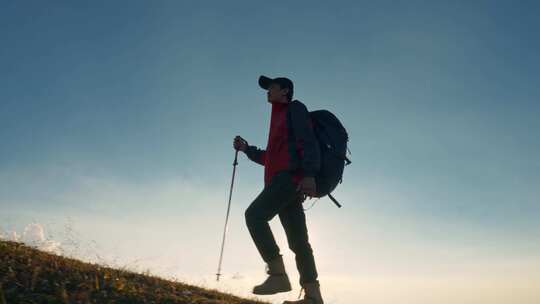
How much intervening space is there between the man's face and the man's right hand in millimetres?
882

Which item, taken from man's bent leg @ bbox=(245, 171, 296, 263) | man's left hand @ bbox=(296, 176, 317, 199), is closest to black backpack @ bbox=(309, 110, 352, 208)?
man's left hand @ bbox=(296, 176, 317, 199)

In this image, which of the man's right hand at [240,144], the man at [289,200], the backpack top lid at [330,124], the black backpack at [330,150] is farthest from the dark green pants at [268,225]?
the man's right hand at [240,144]

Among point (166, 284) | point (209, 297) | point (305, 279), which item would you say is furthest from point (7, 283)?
point (305, 279)

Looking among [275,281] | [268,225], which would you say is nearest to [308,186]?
[268,225]

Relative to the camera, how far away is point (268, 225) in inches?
222

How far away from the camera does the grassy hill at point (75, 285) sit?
475cm

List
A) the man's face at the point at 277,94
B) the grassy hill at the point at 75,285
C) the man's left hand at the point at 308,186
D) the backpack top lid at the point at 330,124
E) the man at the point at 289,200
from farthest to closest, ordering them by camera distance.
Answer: the man's face at the point at 277,94
the backpack top lid at the point at 330,124
the man at the point at 289,200
the man's left hand at the point at 308,186
the grassy hill at the point at 75,285

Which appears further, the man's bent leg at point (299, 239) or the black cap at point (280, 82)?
the black cap at point (280, 82)

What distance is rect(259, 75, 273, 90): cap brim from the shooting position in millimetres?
6255

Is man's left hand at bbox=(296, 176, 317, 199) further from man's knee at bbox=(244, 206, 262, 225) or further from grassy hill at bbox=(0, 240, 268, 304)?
grassy hill at bbox=(0, 240, 268, 304)

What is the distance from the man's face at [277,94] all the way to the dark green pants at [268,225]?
103cm

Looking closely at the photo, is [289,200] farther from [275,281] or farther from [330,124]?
[330,124]

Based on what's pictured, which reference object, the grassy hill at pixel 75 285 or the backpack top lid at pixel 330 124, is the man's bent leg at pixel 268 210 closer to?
the backpack top lid at pixel 330 124

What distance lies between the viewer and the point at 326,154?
5.77 meters
